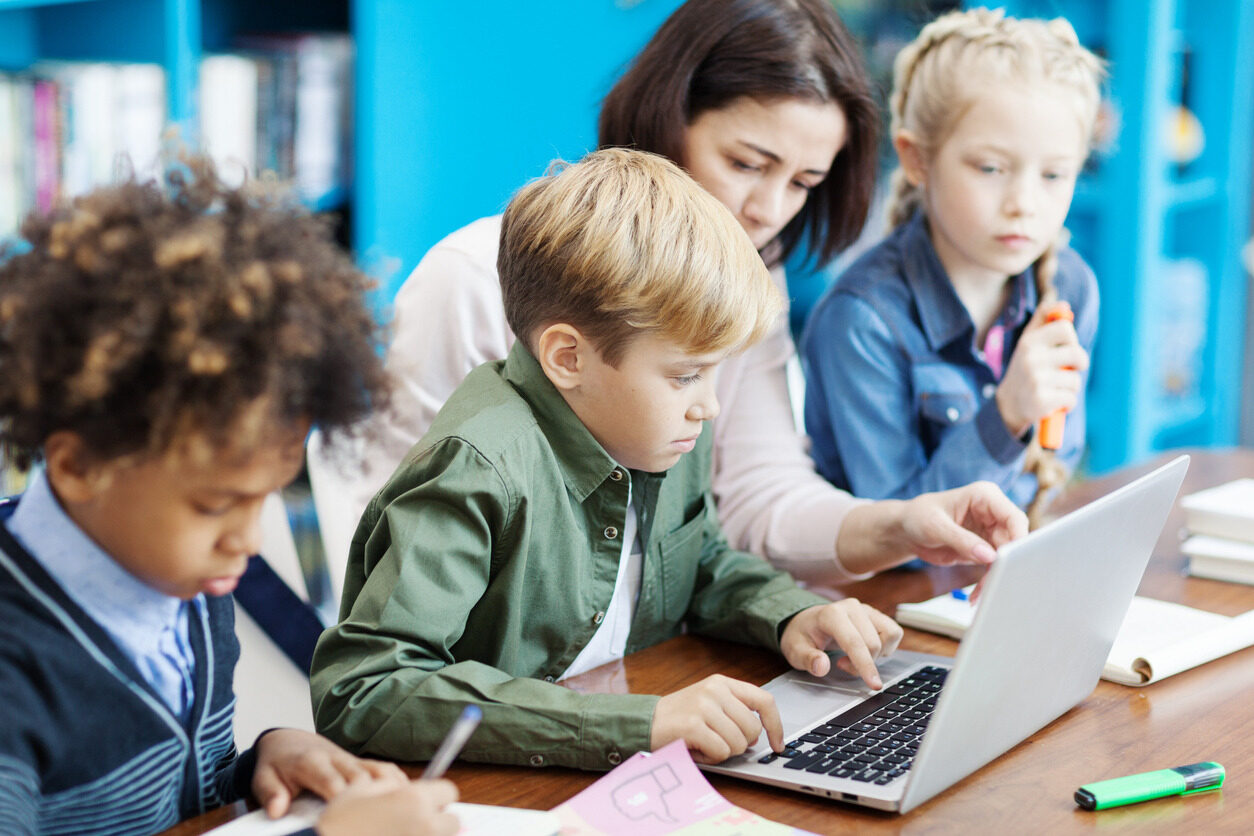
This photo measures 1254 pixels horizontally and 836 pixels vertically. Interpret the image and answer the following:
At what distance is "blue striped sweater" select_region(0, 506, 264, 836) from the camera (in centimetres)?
68

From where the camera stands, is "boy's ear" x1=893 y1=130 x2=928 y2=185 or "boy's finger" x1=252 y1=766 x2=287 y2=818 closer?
"boy's finger" x1=252 y1=766 x2=287 y2=818

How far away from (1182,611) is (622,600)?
51 centimetres

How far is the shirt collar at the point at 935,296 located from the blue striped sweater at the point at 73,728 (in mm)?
967

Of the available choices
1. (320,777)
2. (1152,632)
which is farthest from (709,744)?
(1152,632)

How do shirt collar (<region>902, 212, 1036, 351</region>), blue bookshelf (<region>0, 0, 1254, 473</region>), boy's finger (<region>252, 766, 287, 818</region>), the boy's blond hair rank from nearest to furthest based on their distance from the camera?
1. boy's finger (<region>252, 766, 287, 818</region>)
2. the boy's blond hair
3. shirt collar (<region>902, 212, 1036, 351</region>)
4. blue bookshelf (<region>0, 0, 1254, 473</region>)

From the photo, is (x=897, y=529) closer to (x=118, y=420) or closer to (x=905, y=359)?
(x=905, y=359)

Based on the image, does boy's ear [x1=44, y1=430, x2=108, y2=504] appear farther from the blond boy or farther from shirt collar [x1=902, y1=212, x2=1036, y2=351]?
shirt collar [x1=902, y1=212, x2=1036, y2=351]

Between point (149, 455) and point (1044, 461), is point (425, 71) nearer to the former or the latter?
point (1044, 461)

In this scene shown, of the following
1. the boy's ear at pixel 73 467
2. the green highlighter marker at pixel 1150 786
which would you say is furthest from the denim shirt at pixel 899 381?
the boy's ear at pixel 73 467

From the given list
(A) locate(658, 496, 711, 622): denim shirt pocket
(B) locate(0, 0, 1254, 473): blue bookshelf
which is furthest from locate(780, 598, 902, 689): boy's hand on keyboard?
(B) locate(0, 0, 1254, 473): blue bookshelf

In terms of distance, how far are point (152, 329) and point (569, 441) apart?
1.38 ft

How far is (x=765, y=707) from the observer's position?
2.79 feet

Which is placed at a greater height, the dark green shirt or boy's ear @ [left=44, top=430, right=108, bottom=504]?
boy's ear @ [left=44, top=430, right=108, bottom=504]

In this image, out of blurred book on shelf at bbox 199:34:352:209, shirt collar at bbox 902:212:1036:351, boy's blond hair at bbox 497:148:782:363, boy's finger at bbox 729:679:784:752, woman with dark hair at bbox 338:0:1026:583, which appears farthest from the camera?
blurred book on shelf at bbox 199:34:352:209
